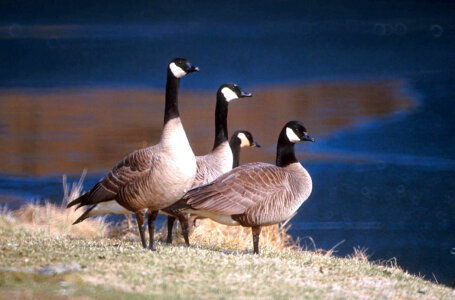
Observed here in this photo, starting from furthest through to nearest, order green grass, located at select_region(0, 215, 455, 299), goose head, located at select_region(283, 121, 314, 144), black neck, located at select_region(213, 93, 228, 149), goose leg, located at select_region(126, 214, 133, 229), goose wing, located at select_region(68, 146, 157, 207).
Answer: goose leg, located at select_region(126, 214, 133, 229) → black neck, located at select_region(213, 93, 228, 149) → goose head, located at select_region(283, 121, 314, 144) → goose wing, located at select_region(68, 146, 157, 207) → green grass, located at select_region(0, 215, 455, 299)

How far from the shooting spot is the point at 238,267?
8.71 metres

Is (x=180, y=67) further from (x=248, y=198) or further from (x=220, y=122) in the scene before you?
(x=220, y=122)

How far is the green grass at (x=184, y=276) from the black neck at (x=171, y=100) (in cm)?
181

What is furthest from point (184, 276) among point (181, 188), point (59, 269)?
point (181, 188)

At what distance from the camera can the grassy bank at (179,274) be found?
25.0 ft

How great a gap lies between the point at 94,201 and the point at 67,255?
1.48 m

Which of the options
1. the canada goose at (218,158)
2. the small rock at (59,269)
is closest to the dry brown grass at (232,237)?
the canada goose at (218,158)

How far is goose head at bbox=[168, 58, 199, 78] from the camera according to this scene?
10.1 metres

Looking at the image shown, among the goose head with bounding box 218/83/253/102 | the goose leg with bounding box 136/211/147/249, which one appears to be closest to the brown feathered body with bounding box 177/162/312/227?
the goose leg with bounding box 136/211/147/249

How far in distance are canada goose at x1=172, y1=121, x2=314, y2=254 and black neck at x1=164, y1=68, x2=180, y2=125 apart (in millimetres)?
1081

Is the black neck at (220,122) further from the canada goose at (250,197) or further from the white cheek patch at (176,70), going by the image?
the white cheek patch at (176,70)

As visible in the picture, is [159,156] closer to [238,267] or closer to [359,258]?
[238,267]

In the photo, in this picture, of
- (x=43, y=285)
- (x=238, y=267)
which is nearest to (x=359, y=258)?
(x=238, y=267)

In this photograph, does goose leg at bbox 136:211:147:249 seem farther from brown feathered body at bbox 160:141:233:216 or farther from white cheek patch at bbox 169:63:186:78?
white cheek patch at bbox 169:63:186:78
